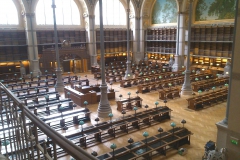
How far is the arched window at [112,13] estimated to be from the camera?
27.8 metres

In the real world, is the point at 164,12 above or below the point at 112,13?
below

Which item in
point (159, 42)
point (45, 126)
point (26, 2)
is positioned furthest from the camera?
point (159, 42)

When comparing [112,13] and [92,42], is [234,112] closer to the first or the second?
[92,42]

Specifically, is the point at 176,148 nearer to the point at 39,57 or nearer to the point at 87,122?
the point at 87,122

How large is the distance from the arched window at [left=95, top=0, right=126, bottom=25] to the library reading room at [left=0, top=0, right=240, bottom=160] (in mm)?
133

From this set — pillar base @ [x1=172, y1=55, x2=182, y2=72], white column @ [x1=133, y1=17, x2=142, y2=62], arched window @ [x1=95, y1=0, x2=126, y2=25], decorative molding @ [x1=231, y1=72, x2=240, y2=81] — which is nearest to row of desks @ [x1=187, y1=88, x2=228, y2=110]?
decorative molding @ [x1=231, y1=72, x2=240, y2=81]

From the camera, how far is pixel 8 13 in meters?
22.3

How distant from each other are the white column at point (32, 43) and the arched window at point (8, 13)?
66.5 inches

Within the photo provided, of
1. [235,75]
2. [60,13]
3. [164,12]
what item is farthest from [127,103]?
[164,12]

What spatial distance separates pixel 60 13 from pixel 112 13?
699 centimetres

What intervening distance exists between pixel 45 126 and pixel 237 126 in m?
5.75

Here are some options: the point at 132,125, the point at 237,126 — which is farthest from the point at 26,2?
the point at 237,126

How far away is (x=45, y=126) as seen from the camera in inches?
57.9

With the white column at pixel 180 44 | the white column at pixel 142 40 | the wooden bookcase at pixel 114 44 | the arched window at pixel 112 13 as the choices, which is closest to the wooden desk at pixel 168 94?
the white column at pixel 180 44
